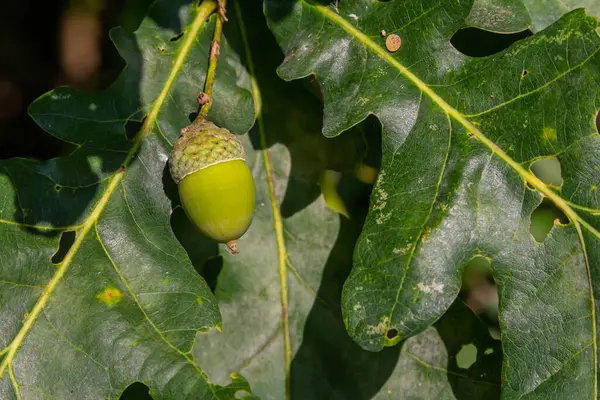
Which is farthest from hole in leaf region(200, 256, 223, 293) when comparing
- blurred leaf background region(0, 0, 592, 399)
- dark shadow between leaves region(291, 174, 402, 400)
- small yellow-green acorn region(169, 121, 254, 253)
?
blurred leaf background region(0, 0, 592, 399)

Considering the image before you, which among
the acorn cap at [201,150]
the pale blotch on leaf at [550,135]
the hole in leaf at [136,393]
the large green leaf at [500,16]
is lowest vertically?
the hole in leaf at [136,393]

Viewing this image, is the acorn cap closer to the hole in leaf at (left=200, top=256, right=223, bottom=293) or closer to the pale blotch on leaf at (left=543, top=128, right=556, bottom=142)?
the hole in leaf at (left=200, top=256, right=223, bottom=293)

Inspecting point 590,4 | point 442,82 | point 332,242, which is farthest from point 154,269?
point 590,4

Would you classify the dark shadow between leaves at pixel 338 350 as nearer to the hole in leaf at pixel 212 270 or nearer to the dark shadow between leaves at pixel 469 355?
the dark shadow between leaves at pixel 469 355

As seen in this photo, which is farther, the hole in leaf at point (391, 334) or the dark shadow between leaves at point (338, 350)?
the dark shadow between leaves at point (338, 350)

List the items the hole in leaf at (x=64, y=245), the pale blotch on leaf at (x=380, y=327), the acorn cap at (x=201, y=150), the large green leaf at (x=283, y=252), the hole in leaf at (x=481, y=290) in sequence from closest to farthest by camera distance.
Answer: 1. the pale blotch on leaf at (x=380, y=327)
2. the acorn cap at (x=201, y=150)
3. the hole in leaf at (x=64, y=245)
4. the large green leaf at (x=283, y=252)
5. the hole in leaf at (x=481, y=290)

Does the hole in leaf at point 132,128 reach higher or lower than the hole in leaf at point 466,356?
higher

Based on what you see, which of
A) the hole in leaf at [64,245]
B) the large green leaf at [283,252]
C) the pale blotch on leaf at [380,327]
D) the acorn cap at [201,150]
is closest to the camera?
the pale blotch on leaf at [380,327]

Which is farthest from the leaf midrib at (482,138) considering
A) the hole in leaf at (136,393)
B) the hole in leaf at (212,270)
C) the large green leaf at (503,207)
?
the hole in leaf at (136,393)
